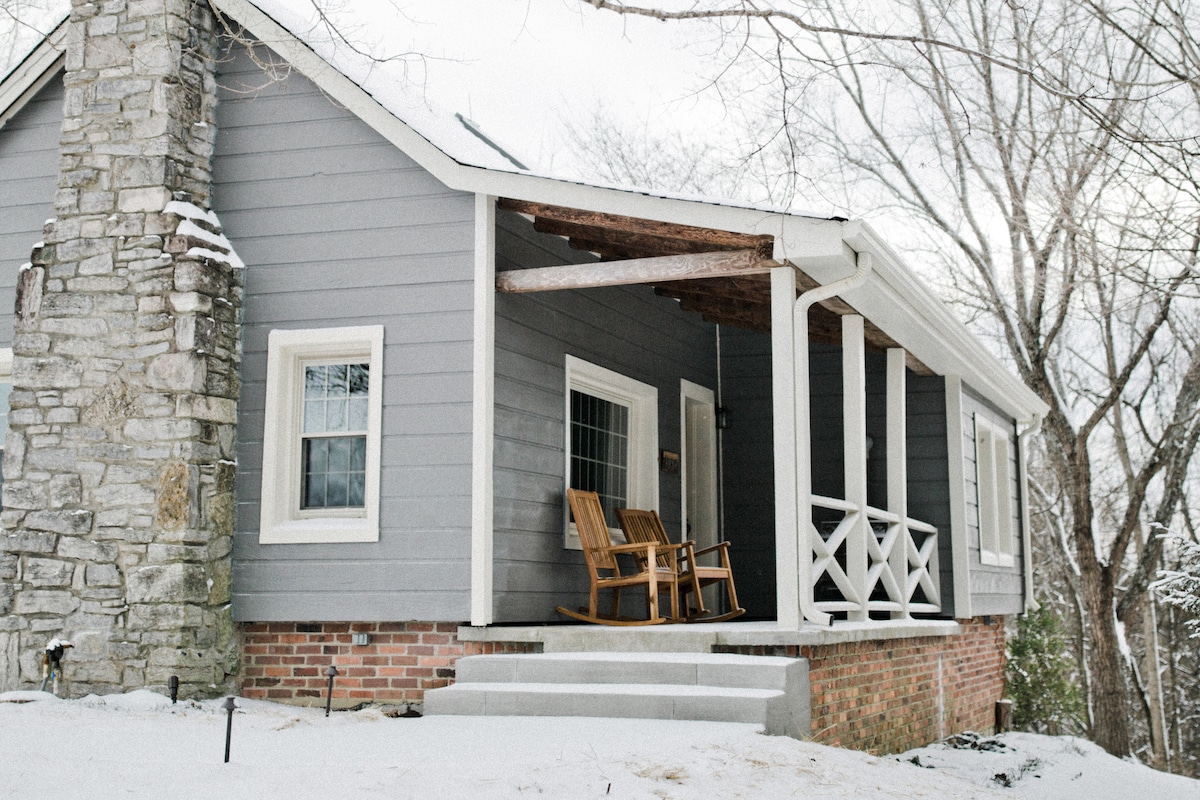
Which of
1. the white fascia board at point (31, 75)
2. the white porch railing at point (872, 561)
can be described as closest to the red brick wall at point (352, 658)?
the white porch railing at point (872, 561)

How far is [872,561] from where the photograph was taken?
8.41m

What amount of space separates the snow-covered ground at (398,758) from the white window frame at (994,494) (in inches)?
223

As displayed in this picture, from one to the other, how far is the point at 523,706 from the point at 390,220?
307cm

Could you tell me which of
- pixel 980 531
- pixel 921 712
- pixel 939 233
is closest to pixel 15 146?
pixel 921 712

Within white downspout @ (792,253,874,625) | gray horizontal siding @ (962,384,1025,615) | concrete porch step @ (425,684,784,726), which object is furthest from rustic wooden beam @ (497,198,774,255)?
gray horizontal siding @ (962,384,1025,615)

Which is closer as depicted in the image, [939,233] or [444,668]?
[444,668]

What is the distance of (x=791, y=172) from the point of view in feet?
20.2

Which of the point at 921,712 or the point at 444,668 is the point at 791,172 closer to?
the point at 444,668

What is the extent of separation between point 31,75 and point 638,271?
14.4 feet

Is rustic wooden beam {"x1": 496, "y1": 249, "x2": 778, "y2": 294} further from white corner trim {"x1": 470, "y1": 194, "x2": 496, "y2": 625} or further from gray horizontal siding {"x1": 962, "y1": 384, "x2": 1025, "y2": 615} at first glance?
gray horizontal siding {"x1": 962, "y1": 384, "x2": 1025, "y2": 615}

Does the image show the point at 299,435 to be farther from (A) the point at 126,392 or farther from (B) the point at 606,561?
(B) the point at 606,561

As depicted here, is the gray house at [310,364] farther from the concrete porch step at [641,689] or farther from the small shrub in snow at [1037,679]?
the small shrub in snow at [1037,679]

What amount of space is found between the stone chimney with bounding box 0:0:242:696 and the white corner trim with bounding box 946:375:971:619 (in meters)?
5.56

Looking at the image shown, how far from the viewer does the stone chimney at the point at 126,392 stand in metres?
6.89
